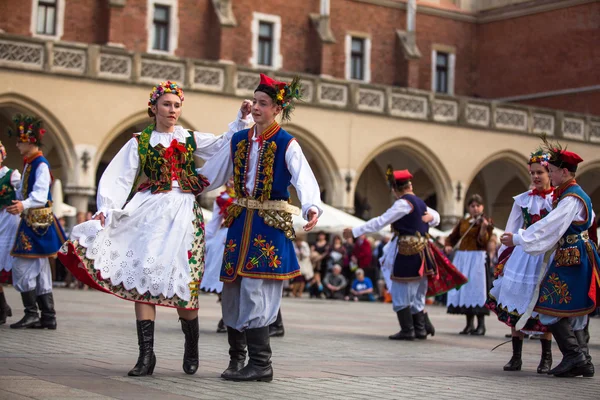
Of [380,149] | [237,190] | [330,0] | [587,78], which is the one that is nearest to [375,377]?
[237,190]

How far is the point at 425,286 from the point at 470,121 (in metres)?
22.3

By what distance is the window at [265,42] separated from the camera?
36.7 m

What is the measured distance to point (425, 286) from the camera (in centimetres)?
1216

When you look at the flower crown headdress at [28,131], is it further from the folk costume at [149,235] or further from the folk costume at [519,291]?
the folk costume at [519,291]

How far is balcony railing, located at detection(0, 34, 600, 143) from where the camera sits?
2655 cm

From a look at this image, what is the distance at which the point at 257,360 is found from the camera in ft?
23.5

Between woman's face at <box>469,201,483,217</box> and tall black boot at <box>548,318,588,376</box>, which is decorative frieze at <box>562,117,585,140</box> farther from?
tall black boot at <box>548,318,588,376</box>

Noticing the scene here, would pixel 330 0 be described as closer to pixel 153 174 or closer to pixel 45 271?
pixel 45 271

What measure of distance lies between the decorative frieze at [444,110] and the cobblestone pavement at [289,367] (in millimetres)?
20712

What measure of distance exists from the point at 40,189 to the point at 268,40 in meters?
26.9

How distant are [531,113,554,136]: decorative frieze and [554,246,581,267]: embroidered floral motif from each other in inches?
1072

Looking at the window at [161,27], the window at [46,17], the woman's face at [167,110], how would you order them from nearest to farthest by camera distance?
the woman's face at [167,110], the window at [46,17], the window at [161,27]

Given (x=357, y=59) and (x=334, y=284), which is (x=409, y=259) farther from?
(x=357, y=59)

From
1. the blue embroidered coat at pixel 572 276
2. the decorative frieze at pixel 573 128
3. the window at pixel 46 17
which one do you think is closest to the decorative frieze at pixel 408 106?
the decorative frieze at pixel 573 128
